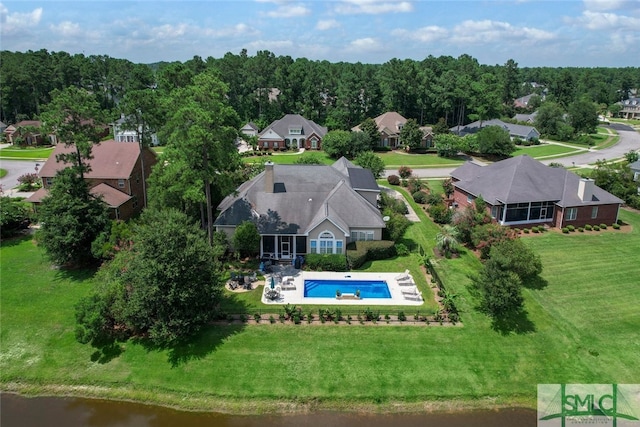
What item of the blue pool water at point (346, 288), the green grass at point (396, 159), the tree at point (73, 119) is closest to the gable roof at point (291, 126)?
the green grass at point (396, 159)

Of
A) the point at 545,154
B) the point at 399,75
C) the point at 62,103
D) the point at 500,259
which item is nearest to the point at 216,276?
the point at 500,259

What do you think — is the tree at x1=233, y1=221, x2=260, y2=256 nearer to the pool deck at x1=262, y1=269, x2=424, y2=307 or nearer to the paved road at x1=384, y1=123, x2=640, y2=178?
the pool deck at x1=262, y1=269, x2=424, y2=307

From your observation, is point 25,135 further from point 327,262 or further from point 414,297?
point 414,297

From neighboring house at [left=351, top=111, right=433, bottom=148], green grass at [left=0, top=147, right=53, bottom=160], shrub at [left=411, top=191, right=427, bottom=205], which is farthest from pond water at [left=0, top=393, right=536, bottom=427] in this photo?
neighboring house at [left=351, top=111, right=433, bottom=148]

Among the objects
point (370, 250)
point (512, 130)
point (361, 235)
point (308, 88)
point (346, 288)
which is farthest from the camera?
point (308, 88)

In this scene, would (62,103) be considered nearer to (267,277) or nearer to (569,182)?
(267,277)

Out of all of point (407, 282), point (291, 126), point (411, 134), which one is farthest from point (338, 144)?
point (407, 282)
